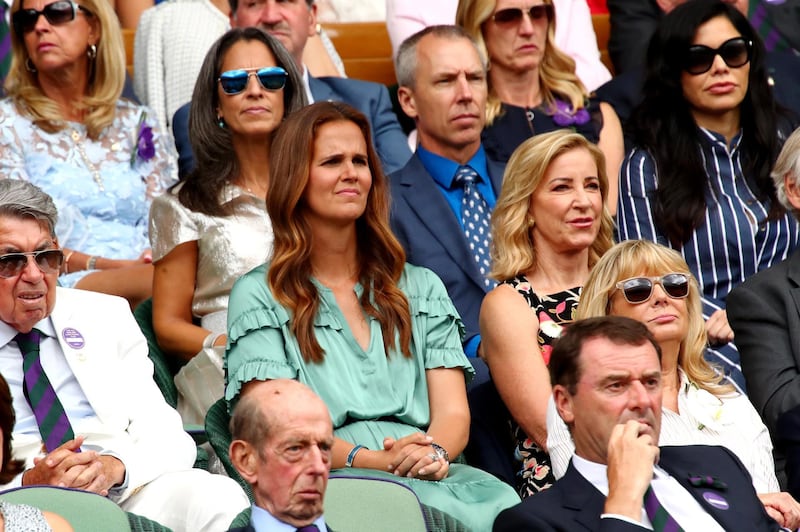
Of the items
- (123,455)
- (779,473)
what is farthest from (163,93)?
(779,473)

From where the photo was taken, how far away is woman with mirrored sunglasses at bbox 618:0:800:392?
19.9 ft

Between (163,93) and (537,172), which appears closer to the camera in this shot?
(537,172)

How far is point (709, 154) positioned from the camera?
20.6 ft

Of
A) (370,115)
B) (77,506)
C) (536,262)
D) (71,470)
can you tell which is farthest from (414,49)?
(77,506)

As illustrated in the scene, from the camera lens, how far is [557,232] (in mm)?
5203

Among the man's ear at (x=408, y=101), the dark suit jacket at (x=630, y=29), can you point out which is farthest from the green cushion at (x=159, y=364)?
the dark suit jacket at (x=630, y=29)

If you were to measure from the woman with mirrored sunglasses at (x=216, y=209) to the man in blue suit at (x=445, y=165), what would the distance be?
1.82 ft

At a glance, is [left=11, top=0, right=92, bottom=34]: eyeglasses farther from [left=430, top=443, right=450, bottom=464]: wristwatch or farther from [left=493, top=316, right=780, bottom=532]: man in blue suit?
[left=493, top=316, right=780, bottom=532]: man in blue suit

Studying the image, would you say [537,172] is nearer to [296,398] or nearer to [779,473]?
[779,473]

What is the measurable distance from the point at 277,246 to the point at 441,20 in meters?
2.89

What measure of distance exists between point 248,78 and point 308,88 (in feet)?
3.65

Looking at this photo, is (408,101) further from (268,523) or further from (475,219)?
(268,523)

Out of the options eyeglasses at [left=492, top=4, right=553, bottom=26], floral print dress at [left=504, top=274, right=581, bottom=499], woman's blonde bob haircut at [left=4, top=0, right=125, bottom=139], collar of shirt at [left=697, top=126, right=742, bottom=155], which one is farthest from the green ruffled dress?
eyeglasses at [left=492, top=4, right=553, bottom=26]

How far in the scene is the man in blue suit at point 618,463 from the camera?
366 cm
